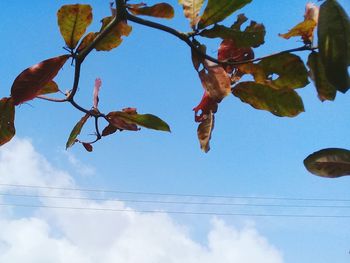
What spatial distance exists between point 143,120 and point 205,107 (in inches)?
3.8

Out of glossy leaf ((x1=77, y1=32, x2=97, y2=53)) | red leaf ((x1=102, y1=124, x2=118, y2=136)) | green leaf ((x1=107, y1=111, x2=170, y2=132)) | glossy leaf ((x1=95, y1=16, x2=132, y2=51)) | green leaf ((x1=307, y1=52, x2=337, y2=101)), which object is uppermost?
glossy leaf ((x1=95, y1=16, x2=132, y2=51))

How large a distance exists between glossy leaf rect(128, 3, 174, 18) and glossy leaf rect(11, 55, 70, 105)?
120mm

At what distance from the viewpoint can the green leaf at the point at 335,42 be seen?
434mm

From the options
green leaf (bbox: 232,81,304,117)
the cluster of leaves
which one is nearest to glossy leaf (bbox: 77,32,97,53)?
the cluster of leaves

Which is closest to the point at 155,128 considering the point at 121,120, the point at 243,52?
the point at 121,120

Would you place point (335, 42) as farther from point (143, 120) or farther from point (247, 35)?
point (143, 120)

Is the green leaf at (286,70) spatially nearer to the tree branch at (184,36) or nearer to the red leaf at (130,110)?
the tree branch at (184,36)

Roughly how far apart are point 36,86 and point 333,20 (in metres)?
0.41

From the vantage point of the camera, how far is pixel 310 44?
599 millimetres

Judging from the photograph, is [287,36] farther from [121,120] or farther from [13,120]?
[13,120]

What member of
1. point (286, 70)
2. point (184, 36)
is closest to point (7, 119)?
point (184, 36)

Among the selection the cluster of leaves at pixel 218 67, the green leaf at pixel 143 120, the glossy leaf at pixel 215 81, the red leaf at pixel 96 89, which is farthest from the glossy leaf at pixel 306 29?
the red leaf at pixel 96 89

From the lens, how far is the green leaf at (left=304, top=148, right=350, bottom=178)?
0.59 meters

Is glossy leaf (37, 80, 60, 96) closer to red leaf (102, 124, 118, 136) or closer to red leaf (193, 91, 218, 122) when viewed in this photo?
red leaf (102, 124, 118, 136)
